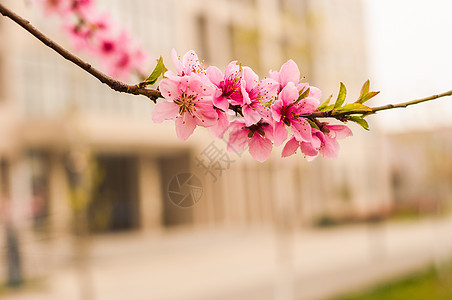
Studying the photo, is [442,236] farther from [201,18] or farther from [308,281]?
[201,18]

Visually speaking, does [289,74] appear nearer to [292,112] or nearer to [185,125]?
[292,112]

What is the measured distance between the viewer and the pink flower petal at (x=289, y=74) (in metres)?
1.11

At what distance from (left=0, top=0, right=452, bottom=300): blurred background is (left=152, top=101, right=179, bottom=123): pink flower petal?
0.19m

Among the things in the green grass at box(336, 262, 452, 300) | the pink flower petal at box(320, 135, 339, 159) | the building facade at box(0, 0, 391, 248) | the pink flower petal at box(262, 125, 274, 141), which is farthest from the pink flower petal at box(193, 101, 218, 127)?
the building facade at box(0, 0, 391, 248)

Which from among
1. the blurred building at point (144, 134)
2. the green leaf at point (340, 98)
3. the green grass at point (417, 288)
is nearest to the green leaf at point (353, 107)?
the green leaf at point (340, 98)

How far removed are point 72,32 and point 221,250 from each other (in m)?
16.7

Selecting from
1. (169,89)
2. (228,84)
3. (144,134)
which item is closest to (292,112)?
(228,84)

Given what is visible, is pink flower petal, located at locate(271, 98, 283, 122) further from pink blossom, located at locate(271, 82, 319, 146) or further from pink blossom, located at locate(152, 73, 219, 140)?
pink blossom, located at locate(152, 73, 219, 140)

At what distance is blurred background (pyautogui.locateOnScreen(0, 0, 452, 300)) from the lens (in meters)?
10.9

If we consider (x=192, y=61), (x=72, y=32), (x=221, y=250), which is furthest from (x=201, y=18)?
(x=192, y=61)

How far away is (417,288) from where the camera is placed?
36.1 feet

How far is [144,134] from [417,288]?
13810 mm

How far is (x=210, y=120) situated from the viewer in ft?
3.55

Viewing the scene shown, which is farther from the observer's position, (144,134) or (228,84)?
(144,134)
